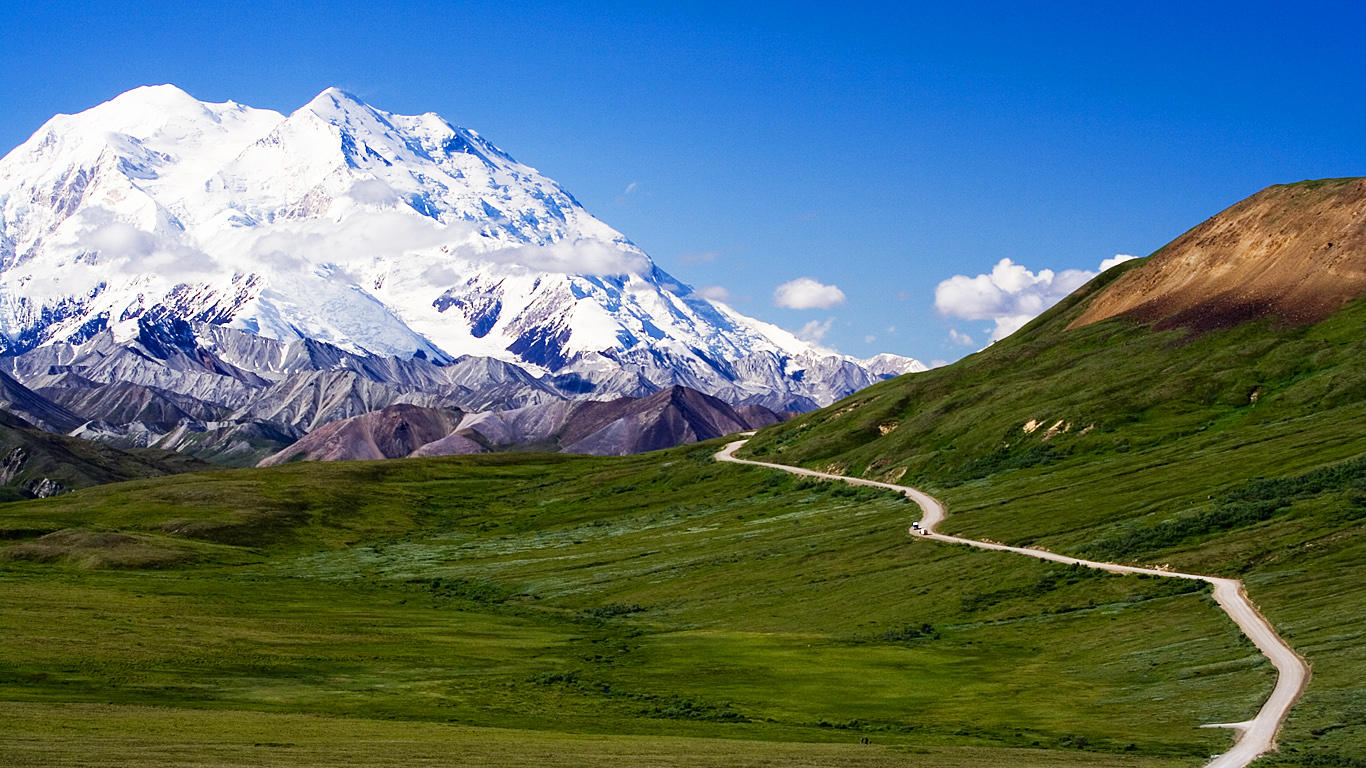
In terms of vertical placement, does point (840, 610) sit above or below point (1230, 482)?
below

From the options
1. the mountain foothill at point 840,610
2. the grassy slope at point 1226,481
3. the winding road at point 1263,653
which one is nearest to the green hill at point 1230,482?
the grassy slope at point 1226,481

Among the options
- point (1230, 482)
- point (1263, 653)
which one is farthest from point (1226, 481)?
point (1263, 653)

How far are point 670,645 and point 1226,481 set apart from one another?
62.5m

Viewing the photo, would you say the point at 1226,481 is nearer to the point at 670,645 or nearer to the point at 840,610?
the point at 840,610

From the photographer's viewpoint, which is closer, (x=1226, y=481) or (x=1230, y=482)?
(x=1230, y=482)

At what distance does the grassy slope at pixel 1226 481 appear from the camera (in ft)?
259

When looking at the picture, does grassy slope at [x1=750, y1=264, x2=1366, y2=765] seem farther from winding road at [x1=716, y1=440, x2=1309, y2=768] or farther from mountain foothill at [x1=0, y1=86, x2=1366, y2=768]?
winding road at [x1=716, y1=440, x2=1309, y2=768]

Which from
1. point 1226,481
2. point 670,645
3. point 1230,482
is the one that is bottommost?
point 670,645

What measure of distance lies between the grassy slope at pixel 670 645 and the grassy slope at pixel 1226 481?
544 centimetres

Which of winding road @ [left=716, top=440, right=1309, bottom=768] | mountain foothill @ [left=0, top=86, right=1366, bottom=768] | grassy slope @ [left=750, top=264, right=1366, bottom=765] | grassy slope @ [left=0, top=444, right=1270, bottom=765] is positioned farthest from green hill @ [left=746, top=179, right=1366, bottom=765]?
grassy slope @ [left=0, top=444, right=1270, bottom=765]

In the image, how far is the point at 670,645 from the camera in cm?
10544

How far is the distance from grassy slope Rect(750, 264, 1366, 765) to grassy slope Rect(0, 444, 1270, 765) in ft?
17.9

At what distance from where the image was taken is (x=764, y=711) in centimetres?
7738

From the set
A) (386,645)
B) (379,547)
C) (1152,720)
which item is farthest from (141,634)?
(379,547)
